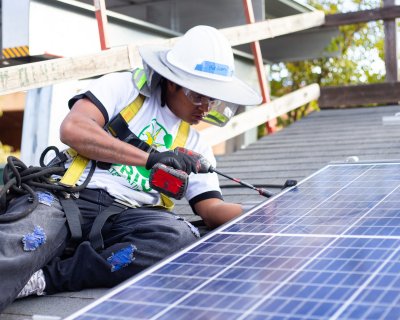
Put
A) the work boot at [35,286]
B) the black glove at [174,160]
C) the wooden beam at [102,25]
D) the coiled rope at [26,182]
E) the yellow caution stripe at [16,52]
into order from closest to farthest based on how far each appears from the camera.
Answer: the work boot at [35,286] < the coiled rope at [26,182] < the black glove at [174,160] < the wooden beam at [102,25] < the yellow caution stripe at [16,52]

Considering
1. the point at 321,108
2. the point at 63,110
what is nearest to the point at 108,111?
the point at 63,110

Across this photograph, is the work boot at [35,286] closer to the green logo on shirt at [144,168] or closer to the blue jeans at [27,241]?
the blue jeans at [27,241]

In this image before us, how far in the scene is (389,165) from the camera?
329cm

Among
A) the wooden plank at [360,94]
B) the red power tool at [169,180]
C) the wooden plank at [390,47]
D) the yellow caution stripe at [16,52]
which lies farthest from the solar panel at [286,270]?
the wooden plank at [390,47]

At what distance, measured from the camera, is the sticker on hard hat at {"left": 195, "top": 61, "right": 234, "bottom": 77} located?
123 inches

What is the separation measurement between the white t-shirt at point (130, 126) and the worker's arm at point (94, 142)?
113 millimetres

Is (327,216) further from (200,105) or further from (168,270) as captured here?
(200,105)

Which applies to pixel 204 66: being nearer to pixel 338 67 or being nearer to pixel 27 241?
pixel 27 241

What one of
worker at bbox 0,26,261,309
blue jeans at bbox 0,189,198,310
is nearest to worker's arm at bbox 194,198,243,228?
worker at bbox 0,26,261,309

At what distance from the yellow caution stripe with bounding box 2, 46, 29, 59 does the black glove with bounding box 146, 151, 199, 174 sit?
344 cm

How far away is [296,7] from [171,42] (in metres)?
5.76

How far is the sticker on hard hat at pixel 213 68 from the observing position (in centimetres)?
313

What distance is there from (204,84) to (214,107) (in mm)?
239

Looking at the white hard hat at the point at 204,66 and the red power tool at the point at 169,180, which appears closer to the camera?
the red power tool at the point at 169,180
